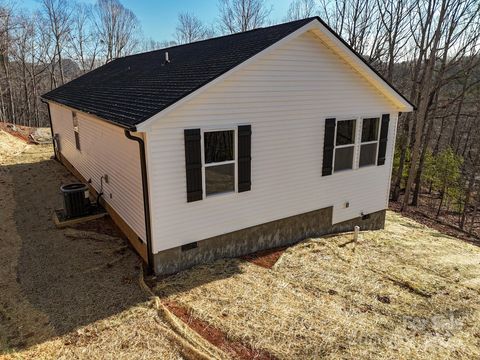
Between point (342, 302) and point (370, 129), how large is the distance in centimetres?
525

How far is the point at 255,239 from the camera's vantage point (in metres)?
7.95

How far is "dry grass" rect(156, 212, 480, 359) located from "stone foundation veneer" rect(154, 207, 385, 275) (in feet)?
0.87

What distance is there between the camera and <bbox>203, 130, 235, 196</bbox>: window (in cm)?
676

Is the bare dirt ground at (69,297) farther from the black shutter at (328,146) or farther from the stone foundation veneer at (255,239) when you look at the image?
the black shutter at (328,146)

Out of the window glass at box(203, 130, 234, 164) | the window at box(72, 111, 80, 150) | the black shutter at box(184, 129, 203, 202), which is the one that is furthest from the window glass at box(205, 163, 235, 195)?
the window at box(72, 111, 80, 150)

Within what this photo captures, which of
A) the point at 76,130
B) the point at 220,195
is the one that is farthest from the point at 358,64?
the point at 76,130

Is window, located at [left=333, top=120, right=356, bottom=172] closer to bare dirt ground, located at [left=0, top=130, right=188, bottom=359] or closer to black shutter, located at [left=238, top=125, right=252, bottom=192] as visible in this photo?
black shutter, located at [left=238, top=125, right=252, bottom=192]

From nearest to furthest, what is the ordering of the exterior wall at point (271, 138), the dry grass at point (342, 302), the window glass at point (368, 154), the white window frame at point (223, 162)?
the dry grass at point (342, 302), the exterior wall at point (271, 138), the white window frame at point (223, 162), the window glass at point (368, 154)

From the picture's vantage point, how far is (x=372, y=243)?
9.21 metres

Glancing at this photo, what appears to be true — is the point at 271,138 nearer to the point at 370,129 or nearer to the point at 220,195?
the point at 220,195

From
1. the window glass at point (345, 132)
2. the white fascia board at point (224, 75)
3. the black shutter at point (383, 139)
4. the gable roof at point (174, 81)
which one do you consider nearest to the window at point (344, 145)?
the window glass at point (345, 132)

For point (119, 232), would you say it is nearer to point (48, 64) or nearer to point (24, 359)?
point (24, 359)

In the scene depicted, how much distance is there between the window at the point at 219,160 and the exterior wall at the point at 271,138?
0.64 ft

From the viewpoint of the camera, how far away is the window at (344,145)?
882 cm
